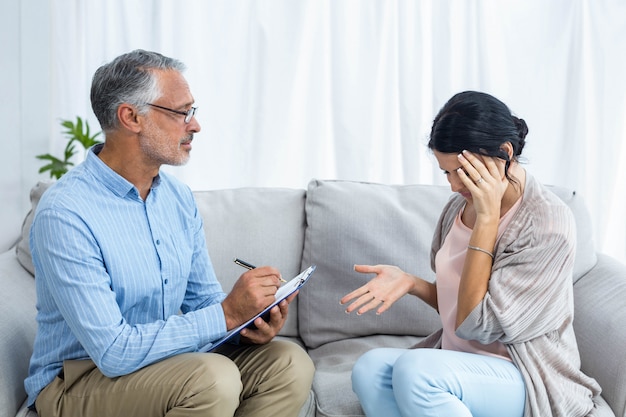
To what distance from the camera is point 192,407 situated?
4.94 ft

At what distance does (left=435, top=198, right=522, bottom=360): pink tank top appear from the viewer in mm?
1732

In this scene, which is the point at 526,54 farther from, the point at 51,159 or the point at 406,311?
the point at 51,159

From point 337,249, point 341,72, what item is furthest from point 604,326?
point 341,72

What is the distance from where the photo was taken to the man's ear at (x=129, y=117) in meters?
1.69

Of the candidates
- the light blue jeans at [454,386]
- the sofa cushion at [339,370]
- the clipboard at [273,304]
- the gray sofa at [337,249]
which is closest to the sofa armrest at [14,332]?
the gray sofa at [337,249]

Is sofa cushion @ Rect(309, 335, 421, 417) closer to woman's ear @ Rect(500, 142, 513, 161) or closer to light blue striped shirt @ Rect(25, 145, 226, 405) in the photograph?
light blue striped shirt @ Rect(25, 145, 226, 405)

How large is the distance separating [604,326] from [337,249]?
32.6 inches

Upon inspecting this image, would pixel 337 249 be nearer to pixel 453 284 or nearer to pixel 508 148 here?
pixel 453 284

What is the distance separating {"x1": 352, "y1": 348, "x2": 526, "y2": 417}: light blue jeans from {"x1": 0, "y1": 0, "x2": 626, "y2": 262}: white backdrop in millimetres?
1457

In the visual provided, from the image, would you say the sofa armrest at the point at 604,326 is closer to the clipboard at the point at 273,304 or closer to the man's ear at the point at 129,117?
the clipboard at the point at 273,304

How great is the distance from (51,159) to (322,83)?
3.86 feet

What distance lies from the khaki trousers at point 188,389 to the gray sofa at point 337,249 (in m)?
0.36

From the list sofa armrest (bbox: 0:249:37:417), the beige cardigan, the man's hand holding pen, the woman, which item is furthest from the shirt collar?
the beige cardigan

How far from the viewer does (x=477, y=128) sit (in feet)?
5.27
